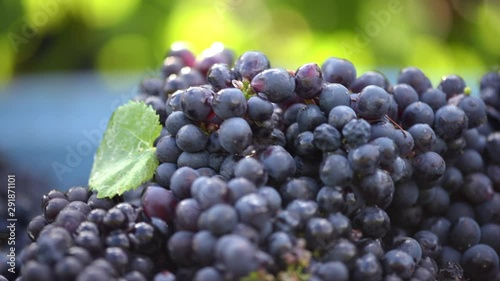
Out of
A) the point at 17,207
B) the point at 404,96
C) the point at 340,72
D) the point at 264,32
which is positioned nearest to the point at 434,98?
the point at 404,96

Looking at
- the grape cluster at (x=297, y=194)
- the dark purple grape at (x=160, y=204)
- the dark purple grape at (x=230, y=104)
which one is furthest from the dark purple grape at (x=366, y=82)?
the dark purple grape at (x=160, y=204)

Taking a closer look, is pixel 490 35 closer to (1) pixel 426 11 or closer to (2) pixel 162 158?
(1) pixel 426 11

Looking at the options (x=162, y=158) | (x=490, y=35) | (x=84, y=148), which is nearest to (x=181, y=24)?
(x=84, y=148)

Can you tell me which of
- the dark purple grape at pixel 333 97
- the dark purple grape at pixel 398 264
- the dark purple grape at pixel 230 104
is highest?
the dark purple grape at pixel 333 97

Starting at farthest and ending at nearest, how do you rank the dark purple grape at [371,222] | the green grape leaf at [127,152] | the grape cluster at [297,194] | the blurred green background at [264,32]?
the blurred green background at [264,32] < the green grape leaf at [127,152] < the dark purple grape at [371,222] < the grape cluster at [297,194]

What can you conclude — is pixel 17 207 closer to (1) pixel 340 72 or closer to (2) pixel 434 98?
(1) pixel 340 72

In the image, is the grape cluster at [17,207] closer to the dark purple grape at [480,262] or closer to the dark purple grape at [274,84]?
the dark purple grape at [274,84]
